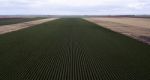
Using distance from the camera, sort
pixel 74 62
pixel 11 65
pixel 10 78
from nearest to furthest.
→ pixel 10 78, pixel 11 65, pixel 74 62

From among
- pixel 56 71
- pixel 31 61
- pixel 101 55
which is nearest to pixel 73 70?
pixel 56 71

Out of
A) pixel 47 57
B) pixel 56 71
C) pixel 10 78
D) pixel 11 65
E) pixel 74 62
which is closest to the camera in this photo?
pixel 10 78

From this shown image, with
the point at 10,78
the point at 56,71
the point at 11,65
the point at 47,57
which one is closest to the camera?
the point at 10,78

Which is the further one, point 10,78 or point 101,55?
point 101,55

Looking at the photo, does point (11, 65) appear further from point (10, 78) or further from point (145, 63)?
point (145, 63)

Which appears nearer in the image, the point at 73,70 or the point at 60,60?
the point at 73,70

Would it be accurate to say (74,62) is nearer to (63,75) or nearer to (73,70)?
(73,70)

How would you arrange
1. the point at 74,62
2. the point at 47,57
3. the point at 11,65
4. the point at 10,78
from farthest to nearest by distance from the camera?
1. the point at 47,57
2. the point at 74,62
3. the point at 11,65
4. the point at 10,78

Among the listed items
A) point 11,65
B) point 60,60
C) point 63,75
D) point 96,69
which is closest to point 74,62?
point 60,60
